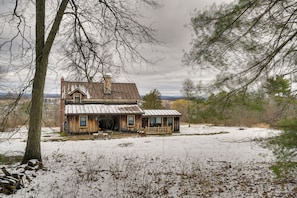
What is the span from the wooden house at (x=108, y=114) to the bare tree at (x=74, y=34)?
11.7 meters

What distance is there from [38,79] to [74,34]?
6.79ft

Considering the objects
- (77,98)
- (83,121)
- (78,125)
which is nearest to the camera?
(78,125)

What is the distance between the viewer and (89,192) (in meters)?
4.58

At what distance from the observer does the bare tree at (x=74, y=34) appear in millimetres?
5996

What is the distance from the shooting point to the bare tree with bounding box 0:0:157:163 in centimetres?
600

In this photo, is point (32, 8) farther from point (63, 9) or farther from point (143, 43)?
point (143, 43)

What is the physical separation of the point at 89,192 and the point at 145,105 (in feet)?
95.2

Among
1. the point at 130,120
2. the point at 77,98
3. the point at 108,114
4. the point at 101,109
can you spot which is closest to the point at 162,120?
the point at 130,120

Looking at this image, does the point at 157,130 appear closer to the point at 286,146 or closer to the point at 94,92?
the point at 94,92

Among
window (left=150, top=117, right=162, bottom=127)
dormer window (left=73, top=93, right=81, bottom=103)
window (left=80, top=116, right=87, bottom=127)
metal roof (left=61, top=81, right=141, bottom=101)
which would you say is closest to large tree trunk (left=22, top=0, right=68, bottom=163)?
metal roof (left=61, top=81, right=141, bottom=101)

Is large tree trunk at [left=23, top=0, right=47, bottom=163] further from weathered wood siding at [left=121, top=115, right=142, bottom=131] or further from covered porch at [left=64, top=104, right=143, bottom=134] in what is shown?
weathered wood siding at [left=121, top=115, right=142, bottom=131]

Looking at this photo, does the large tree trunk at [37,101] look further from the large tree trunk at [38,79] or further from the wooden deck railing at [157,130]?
the wooden deck railing at [157,130]

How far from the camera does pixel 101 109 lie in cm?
2094

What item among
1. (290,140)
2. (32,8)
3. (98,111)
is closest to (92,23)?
(32,8)
